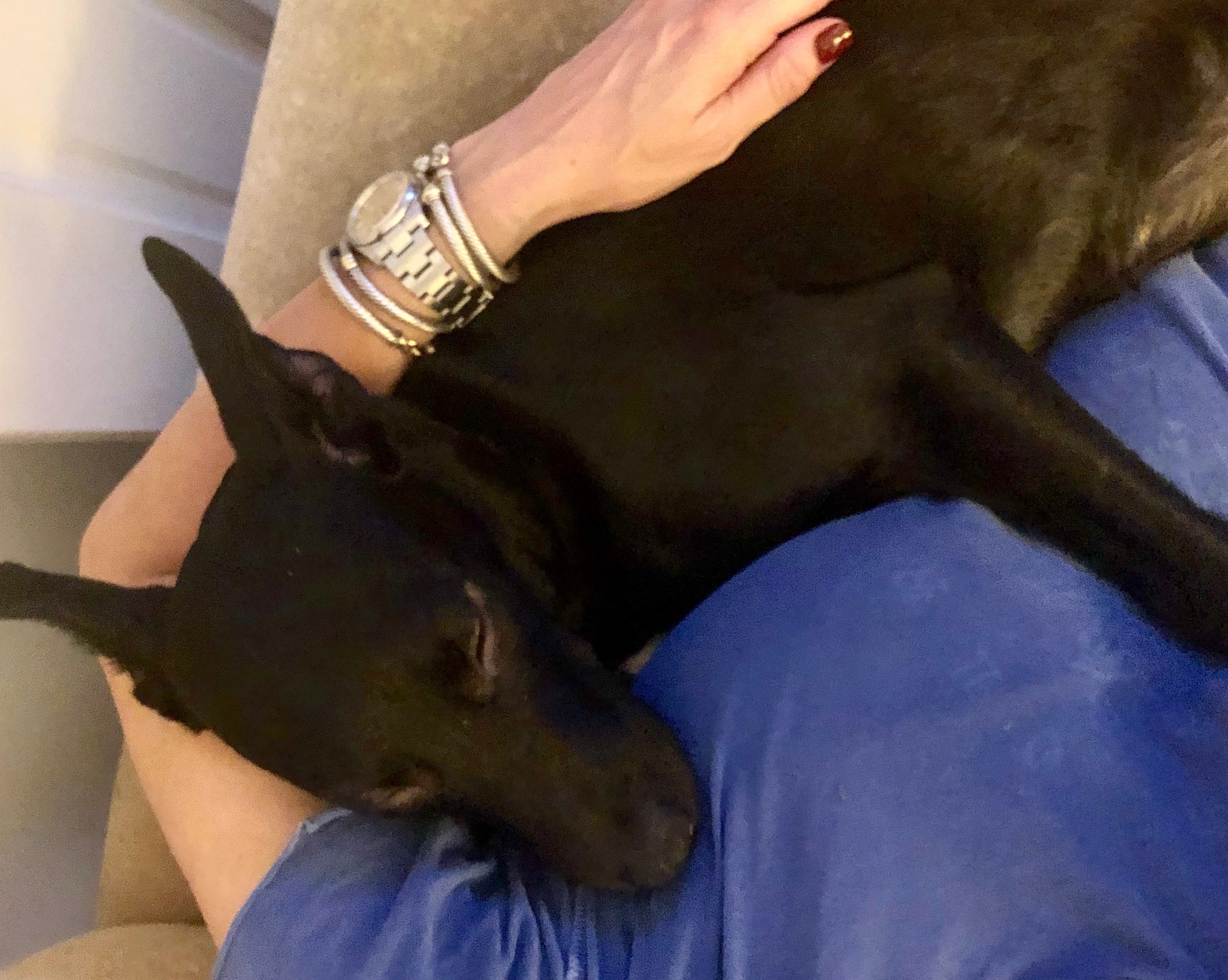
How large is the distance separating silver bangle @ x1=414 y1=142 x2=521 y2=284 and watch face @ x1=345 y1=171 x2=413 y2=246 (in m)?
0.03

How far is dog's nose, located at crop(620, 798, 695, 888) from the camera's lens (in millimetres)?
837

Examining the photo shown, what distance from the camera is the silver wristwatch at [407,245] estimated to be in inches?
40.9

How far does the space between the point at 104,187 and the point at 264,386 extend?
0.85m

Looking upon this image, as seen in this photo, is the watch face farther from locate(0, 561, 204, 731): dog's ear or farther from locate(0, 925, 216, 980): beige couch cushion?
locate(0, 925, 216, 980): beige couch cushion


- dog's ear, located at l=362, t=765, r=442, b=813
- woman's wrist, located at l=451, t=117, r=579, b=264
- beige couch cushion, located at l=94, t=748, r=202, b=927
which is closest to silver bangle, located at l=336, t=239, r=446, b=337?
woman's wrist, located at l=451, t=117, r=579, b=264

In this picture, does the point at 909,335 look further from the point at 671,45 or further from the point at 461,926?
the point at 461,926

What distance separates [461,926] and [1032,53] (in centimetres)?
104

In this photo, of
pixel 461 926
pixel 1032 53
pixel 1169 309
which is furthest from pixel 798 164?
pixel 461 926

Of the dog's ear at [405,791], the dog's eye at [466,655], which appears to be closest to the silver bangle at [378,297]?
the dog's eye at [466,655]

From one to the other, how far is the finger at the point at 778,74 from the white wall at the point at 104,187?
0.96 meters

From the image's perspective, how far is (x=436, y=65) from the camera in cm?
124

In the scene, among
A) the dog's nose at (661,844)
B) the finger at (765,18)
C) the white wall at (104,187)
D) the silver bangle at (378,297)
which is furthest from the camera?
the white wall at (104,187)

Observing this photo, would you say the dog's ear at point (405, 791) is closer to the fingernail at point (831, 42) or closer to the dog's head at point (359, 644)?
the dog's head at point (359, 644)

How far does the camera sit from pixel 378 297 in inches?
41.9
